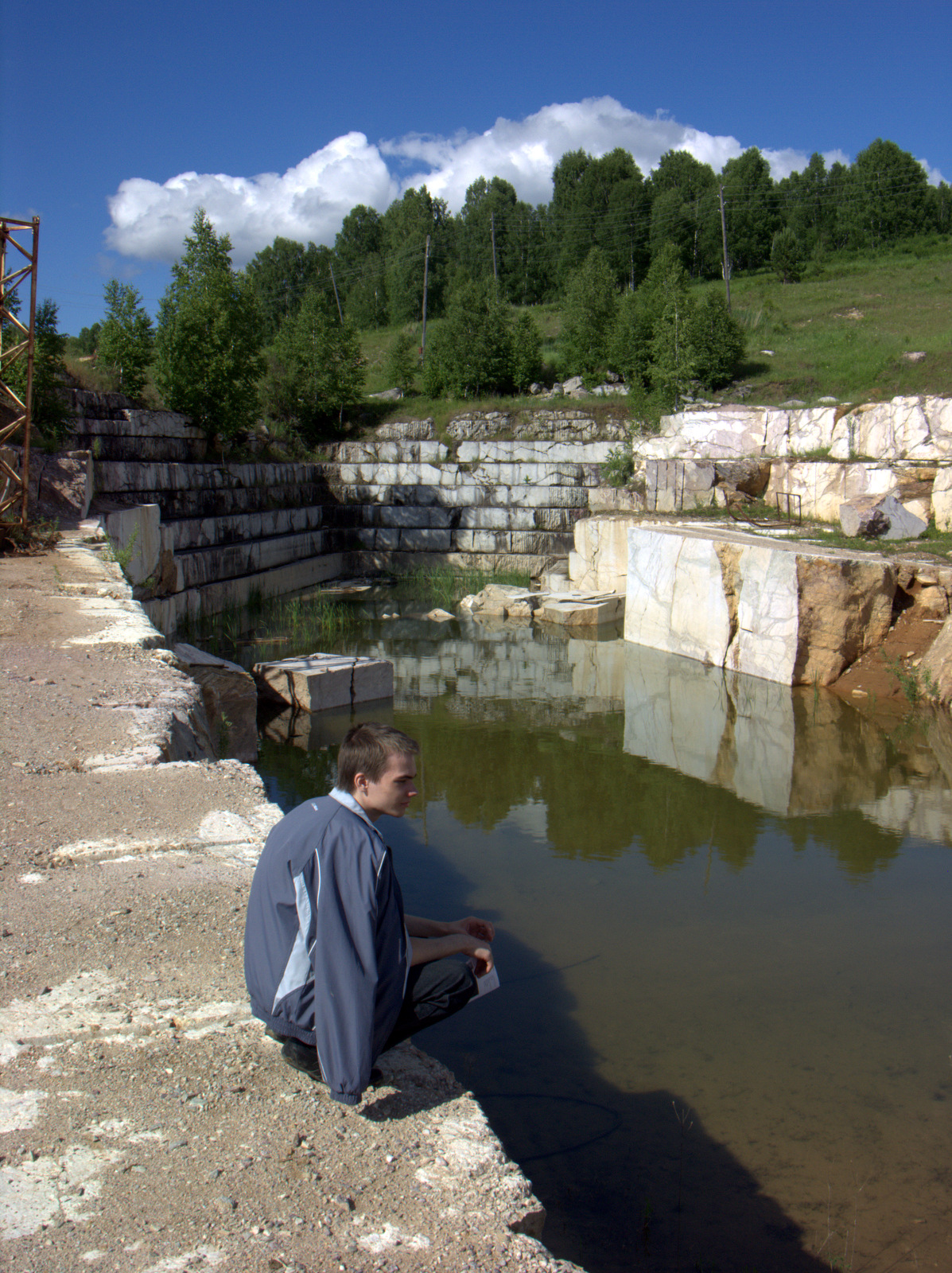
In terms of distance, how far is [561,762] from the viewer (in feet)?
26.4

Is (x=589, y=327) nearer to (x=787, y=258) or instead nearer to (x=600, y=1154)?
(x=787, y=258)

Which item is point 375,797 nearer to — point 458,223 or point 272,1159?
point 272,1159

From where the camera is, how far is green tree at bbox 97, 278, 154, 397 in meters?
18.3

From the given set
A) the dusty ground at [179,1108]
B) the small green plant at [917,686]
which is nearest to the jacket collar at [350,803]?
the dusty ground at [179,1108]

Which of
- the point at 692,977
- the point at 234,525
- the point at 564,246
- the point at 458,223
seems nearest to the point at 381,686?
the point at 692,977

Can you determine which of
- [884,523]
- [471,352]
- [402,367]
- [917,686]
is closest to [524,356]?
[471,352]

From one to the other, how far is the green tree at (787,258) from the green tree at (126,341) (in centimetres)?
3242

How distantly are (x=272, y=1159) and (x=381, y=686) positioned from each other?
8099mm

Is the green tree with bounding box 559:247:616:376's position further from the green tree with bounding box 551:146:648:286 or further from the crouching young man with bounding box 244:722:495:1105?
the green tree with bounding box 551:146:648:286

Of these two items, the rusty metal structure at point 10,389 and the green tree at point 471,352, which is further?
the green tree at point 471,352

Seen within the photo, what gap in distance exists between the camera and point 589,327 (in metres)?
26.0

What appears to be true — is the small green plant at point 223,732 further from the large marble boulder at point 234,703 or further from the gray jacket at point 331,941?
the gray jacket at point 331,941

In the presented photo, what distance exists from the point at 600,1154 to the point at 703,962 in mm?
1500

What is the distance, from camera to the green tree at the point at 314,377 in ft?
80.3
